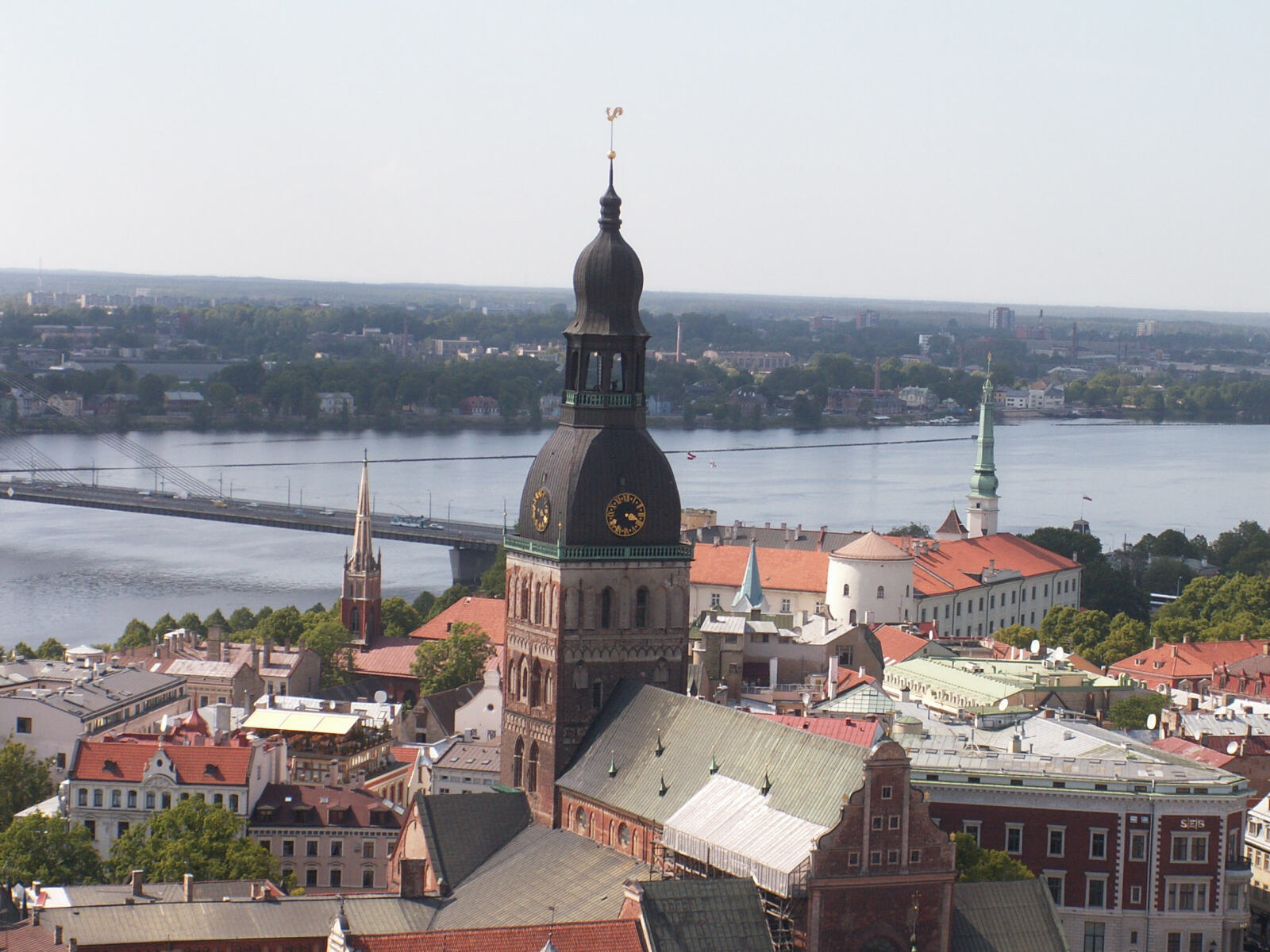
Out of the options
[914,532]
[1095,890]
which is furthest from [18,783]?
[914,532]

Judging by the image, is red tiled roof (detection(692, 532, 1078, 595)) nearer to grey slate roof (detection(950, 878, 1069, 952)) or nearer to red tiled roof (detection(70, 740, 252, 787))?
red tiled roof (detection(70, 740, 252, 787))

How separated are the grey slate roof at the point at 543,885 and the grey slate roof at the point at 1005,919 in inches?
159

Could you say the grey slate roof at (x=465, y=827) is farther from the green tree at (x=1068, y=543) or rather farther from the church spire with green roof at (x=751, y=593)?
the green tree at (x=1068, y=543)

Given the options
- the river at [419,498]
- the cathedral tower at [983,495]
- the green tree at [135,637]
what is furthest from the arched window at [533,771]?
the cathedral tower at [983,495]

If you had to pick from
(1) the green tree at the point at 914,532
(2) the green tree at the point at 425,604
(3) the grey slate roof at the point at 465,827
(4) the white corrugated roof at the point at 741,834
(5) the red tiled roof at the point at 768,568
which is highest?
(4) the white corrugated roof at the point at 741,834

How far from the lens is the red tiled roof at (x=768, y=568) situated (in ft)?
252

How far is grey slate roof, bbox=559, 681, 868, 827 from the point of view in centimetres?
3083

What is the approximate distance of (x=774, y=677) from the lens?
55.3 meters

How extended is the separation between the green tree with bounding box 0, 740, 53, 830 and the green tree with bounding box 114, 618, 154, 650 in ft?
71.6

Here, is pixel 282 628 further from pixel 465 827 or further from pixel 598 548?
pixel 598 548

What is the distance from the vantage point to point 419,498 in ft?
426

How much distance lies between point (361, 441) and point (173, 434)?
1313cm

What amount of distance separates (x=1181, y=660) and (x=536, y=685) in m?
33.7

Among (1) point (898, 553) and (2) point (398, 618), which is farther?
(2) point (398, 618)
